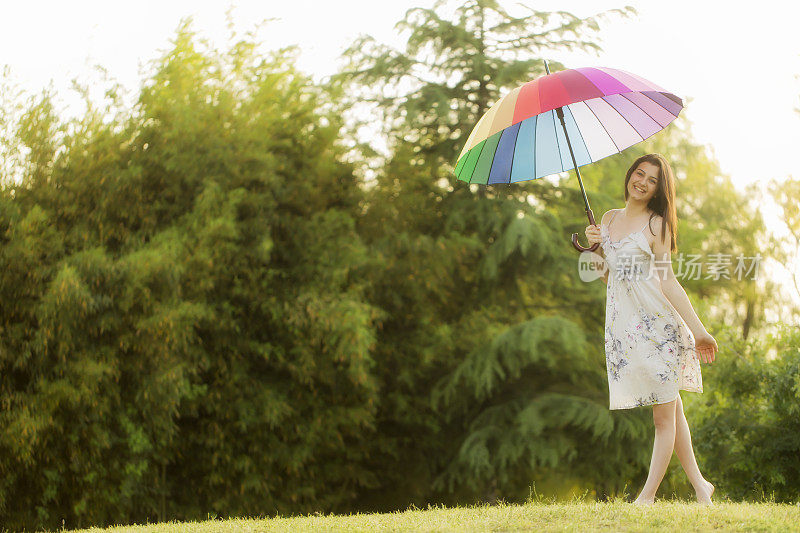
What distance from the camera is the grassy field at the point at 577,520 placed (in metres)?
3.68

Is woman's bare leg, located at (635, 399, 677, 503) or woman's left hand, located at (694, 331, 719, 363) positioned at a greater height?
woman's left hand, located at (694, 331, 719, 363)

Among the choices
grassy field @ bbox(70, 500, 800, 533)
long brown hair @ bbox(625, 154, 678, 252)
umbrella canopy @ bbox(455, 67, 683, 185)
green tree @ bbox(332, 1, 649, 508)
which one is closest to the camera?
grassy field @ bbox(70, 500, 800, 533)

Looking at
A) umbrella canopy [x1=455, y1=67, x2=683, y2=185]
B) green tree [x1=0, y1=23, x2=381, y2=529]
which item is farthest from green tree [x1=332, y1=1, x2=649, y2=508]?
umbrella canopy [x1=455, y1=67, x2=683, y2=185]

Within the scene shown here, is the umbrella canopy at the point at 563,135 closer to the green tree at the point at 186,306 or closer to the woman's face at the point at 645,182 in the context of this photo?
the woman's face at the point at 645,182

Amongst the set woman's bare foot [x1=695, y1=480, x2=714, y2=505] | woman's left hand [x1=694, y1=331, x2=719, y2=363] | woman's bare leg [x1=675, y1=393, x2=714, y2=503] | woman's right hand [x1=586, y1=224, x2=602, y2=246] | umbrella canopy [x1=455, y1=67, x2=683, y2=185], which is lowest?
woman's bare foot [x1=695, y1=480, x2=714, y2=505]

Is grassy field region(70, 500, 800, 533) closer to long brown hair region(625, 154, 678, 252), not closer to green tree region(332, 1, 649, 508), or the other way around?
long brown hair region(625, 154, 678, 252)

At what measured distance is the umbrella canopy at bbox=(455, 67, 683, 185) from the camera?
442 centimetres

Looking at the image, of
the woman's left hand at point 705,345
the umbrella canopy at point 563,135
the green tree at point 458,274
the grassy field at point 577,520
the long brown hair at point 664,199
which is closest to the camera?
the grassy field at point 577,520

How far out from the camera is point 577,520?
3.91 m

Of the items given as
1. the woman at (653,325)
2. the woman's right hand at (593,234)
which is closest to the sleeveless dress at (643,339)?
the woman at (653,325)

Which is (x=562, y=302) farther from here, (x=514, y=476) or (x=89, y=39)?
(x=89, y=39)

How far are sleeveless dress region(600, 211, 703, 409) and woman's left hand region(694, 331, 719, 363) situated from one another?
0.14ft

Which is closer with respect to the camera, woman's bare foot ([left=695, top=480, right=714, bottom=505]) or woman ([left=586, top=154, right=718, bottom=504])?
woman ([left=586, top=154, right=718, bottom=504])

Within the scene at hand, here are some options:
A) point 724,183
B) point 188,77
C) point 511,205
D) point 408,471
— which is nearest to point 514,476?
point 408,471
